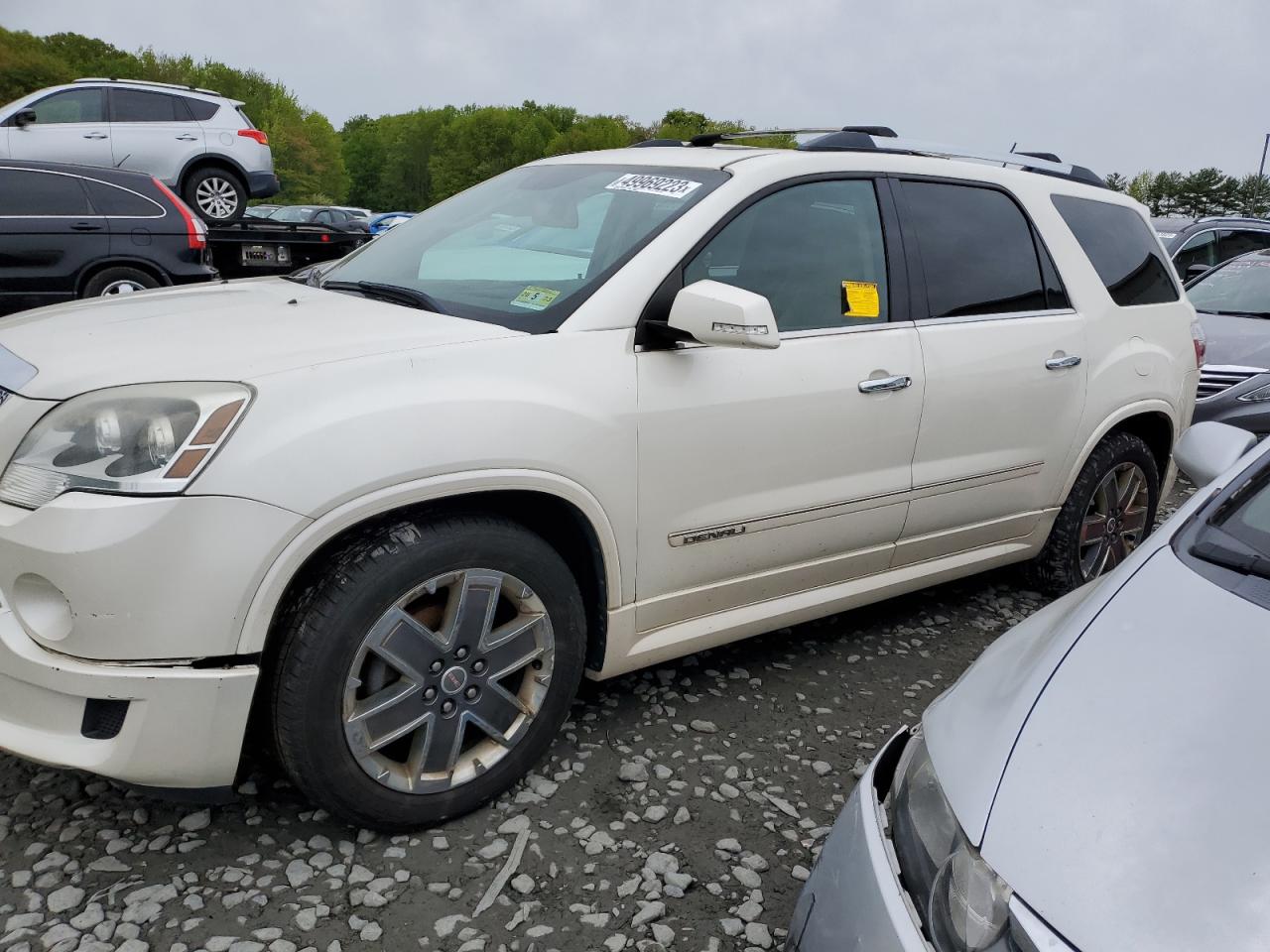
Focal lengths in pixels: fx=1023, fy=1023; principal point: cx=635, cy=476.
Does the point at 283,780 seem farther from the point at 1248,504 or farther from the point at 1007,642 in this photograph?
the point at 1248,504

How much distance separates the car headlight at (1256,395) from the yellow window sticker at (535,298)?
5.30 metres

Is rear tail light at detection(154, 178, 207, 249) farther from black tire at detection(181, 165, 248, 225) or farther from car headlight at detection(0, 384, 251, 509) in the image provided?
car headlight at detection(0, 384, 251, 509)

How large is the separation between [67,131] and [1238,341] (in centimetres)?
1191

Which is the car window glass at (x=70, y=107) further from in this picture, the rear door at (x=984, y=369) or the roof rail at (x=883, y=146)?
the rear door at (x=984, y=369)

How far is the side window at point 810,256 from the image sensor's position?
2910 mm

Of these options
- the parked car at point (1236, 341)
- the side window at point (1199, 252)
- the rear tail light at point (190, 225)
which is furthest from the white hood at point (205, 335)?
the side window at point (1199, 252)

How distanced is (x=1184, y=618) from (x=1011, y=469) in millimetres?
1927

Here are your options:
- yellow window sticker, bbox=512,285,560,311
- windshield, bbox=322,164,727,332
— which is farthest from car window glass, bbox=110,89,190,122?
yellow window sticker, bbox=512,285,560,311

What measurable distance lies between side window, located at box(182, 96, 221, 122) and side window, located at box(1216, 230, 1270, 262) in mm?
11579

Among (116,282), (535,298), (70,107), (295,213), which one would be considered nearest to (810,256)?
(535,298)

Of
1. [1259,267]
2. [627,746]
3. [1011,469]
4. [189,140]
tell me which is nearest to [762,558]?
[627,746]

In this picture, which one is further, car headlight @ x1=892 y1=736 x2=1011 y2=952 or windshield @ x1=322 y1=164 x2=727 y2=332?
windshield @ x1=322 y1=164 x2=727 y2=332

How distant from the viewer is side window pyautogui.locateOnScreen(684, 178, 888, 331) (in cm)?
291

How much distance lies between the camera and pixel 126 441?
2.07 m
